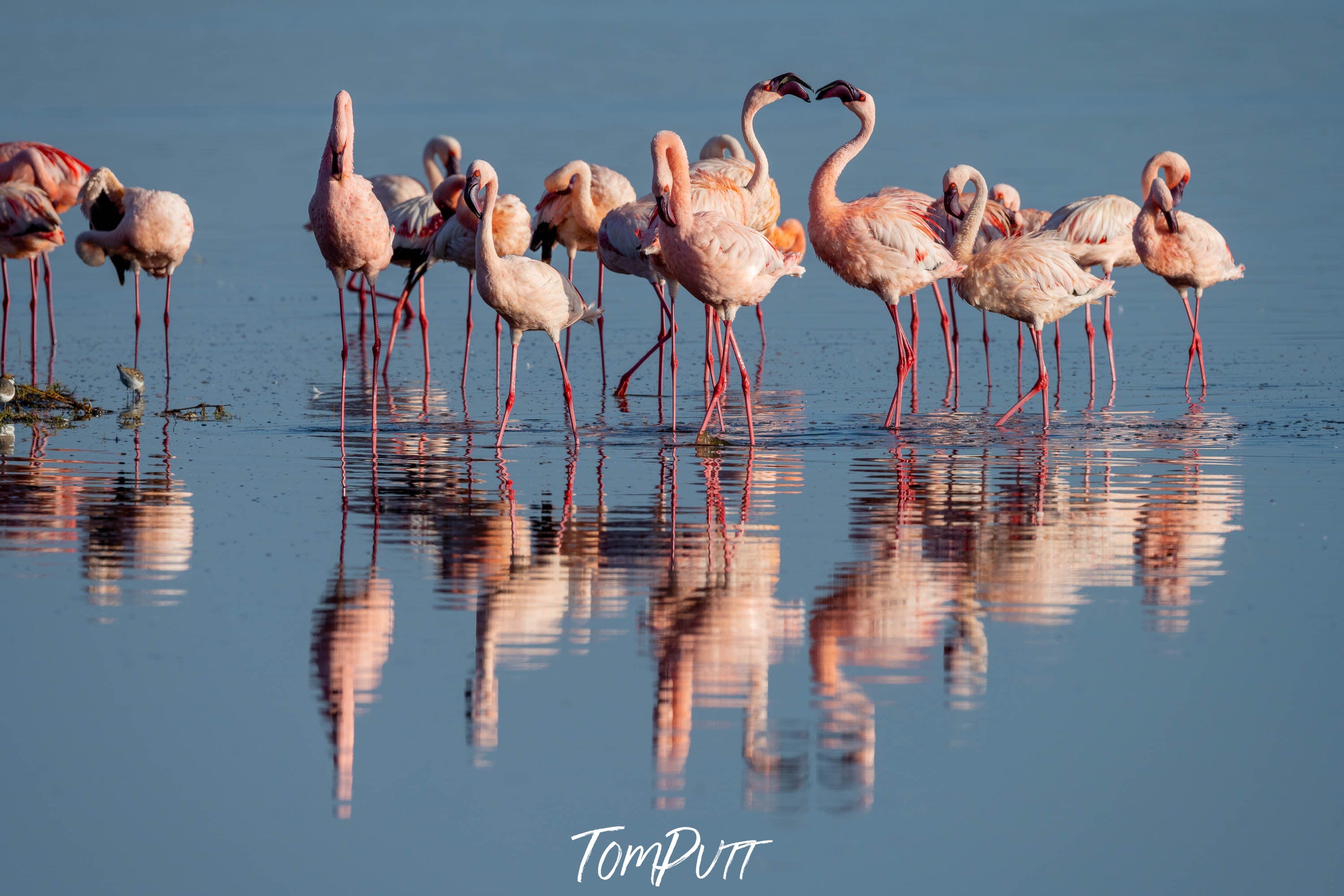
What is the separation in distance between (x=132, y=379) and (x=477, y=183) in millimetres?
2848

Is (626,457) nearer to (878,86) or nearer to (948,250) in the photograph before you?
(948,250)

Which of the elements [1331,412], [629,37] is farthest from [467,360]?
[629,37]

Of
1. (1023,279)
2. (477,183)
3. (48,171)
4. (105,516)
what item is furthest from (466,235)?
(105,516)

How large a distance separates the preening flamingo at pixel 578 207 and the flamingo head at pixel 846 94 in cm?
187

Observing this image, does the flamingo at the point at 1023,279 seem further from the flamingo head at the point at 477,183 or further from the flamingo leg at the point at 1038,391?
the flamingo head at the point at 477,183

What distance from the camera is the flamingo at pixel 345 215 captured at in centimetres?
1034

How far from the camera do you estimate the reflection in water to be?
21.8 ft

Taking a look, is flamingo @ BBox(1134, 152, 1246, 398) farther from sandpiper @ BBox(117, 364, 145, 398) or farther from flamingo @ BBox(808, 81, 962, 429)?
sandpiper @ BBox(117, 364, 145, 398)

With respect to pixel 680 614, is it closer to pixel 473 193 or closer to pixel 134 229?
pixel 473 193

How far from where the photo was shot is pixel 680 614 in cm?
607

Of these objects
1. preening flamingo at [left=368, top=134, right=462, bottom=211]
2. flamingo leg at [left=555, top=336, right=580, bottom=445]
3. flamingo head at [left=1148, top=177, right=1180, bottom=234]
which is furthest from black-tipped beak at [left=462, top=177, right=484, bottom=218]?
flamingo head at [left=1148, top=177, right=1180, bottom=234]

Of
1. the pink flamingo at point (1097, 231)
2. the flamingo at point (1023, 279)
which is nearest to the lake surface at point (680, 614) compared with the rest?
the pink flamingo at point (1097, 231)

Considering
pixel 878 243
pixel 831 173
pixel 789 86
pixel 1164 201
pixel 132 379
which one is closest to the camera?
pixel 878 243

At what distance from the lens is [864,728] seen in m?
4.95
